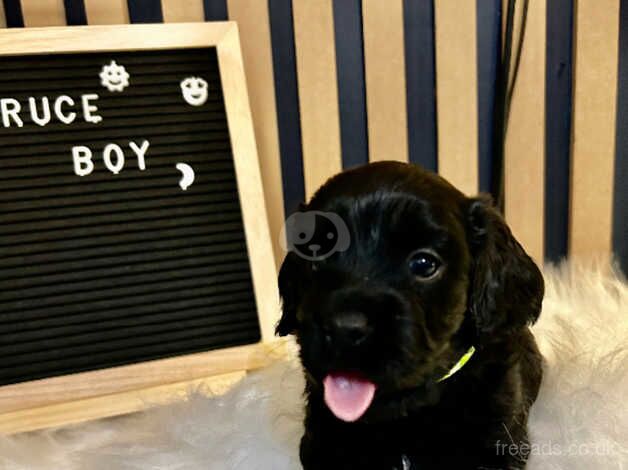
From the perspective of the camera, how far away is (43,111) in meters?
1.20

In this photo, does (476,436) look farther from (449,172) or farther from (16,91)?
(16,91)

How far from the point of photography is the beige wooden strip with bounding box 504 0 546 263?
59.7 inches

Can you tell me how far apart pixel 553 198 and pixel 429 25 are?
21.0 inches

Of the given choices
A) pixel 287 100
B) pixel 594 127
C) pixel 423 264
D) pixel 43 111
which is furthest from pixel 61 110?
pixel 594 127

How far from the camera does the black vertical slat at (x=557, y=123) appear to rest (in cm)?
153

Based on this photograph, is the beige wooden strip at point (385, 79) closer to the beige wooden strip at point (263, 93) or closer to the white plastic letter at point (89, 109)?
the beige wooden strip at point (263, 93)

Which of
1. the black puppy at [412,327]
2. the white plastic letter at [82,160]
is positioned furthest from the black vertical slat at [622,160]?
the white plastic letter at [82,160]

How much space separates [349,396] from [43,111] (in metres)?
0.81

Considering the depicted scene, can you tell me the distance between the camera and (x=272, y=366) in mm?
1262

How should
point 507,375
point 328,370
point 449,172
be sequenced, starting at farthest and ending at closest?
point 449,172 < point 507,375 < point 328,370

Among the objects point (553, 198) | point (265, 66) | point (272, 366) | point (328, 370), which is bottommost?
point (272, 366)

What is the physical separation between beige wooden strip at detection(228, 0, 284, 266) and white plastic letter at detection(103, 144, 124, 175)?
340 millimetres

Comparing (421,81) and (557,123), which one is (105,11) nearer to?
(421,81)

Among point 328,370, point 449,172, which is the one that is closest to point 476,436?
point 328,370
